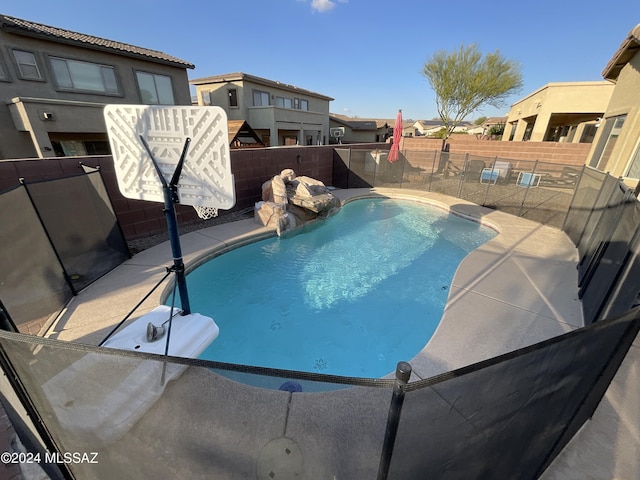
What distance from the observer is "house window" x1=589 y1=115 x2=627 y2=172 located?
25.3 ft

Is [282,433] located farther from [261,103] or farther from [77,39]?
[261,103]

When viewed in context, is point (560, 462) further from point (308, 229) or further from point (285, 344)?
point (308, 229)

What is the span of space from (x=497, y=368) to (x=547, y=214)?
10.4 metres

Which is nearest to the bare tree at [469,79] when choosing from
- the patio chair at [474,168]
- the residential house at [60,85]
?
the patio chair at [474,168]

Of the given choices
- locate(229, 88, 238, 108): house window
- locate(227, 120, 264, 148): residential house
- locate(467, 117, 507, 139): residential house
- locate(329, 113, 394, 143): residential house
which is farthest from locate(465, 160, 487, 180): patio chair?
locate(467, 117, 507, 139): residential house

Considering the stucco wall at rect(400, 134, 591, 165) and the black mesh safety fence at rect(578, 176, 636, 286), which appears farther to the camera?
the stucco wall at rect(400, 134, 591, 165)

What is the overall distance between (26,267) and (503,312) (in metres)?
7.13

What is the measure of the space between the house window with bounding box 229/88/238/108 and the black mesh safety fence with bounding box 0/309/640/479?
67.2ft

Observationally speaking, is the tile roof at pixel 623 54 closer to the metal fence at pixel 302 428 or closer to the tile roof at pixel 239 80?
the metal fence at pixel 302 428

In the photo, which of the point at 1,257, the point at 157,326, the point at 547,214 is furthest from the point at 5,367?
the point at 547,214

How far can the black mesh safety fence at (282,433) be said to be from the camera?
1.18 meters

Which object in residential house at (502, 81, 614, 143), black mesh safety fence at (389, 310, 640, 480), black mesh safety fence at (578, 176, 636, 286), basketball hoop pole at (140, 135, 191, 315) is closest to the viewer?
black mesh safety fence at (389, 310, 640, 480)

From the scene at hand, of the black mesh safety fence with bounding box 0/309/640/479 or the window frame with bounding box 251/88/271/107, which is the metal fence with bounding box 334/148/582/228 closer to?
the black mesh safety fence with bounding box 0/309/640/479

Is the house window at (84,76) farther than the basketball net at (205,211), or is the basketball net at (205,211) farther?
the house window at (84,76)
